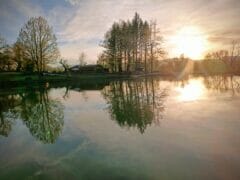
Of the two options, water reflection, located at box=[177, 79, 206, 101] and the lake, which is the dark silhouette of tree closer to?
the lake

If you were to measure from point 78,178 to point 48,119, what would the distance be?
7.22 metres

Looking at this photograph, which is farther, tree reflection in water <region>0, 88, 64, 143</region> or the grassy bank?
the grassy bank

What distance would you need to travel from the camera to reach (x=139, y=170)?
571 centimetres

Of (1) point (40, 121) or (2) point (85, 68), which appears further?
(2) point (85, 68)

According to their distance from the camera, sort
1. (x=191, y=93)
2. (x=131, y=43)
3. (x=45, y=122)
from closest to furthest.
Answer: (x=45, y=122), (x=191, y=93), (x=131, y=43)

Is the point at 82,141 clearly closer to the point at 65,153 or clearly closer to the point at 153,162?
the point at 65,153

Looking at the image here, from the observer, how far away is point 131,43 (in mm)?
52344

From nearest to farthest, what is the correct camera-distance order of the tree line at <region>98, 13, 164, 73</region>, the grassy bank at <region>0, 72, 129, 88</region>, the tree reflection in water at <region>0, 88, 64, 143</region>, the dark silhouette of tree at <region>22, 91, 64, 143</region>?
the dark silhouette of tree at <region>22, 91, 64, 143</region> < the tree reflection in water at <region>0, 88, 64, 143</region> < the grassy bank at <region>0, 72, 129, 88</region> < the tree line at <region>98, 13, 164, 73</region>

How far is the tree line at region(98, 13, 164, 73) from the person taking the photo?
52.6 m

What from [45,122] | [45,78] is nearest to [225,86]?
[45,122]

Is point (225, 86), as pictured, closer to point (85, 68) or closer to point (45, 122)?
point (45, 122)

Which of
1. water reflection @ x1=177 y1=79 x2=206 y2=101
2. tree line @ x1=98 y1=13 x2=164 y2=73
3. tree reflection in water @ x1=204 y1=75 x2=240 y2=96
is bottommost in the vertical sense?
water reflection @ x1=177 y1=79 x2=206 y2=101

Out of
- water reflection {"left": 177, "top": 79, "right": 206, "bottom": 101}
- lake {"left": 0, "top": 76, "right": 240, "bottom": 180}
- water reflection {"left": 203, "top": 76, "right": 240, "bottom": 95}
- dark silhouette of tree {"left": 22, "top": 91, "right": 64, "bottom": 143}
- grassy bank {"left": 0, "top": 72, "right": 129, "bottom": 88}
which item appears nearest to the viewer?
lake {"left": 0, "top": 76, "right": 240, "bottom": 180}

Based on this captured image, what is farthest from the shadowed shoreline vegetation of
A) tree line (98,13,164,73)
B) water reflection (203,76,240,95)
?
water reflection (203,76,240,95)
